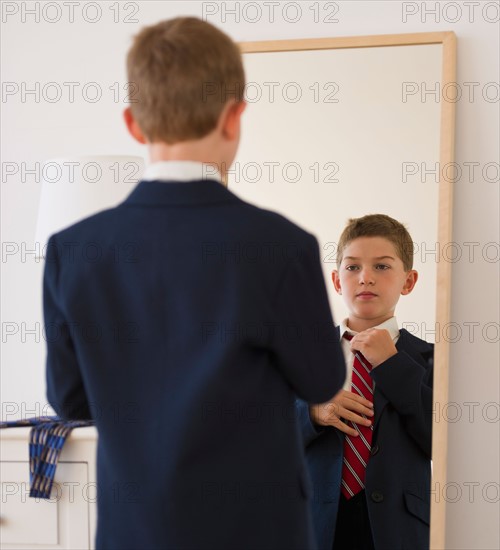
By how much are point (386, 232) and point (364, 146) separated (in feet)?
0.71

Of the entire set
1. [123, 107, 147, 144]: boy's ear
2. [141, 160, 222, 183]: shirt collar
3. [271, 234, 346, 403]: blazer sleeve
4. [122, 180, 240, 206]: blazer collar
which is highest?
[123, 107, 147, 144]: boy's ear

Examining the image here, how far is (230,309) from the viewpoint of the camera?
1.11 m

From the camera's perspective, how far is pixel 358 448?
1.99 metres

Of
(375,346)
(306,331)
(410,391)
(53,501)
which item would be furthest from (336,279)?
(306,331)

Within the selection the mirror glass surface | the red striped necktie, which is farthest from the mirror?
the red striped necktie

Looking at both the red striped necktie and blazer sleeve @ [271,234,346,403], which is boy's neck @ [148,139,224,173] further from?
the red striped necktie

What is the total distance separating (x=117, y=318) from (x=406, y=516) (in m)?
1.09

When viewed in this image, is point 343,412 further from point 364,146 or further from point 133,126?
point 133,126

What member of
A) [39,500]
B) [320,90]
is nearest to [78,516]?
[39,500]

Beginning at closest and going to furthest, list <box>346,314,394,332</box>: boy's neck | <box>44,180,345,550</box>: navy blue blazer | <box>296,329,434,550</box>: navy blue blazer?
<box>44,180,345,550</box>: navy blue blazer → <box>296,329,434,550</box>: navy blue blazer → <box>346,314,394,332</box>: boy's neck

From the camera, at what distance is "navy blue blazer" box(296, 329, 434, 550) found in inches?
76.9

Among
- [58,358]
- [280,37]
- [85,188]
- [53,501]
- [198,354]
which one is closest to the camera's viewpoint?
[198,354]

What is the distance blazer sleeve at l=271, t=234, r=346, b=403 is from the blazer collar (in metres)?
0.13

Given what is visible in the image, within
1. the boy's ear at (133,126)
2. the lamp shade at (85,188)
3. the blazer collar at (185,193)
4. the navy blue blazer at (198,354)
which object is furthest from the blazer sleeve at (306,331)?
the lamp shade at (85,188)
